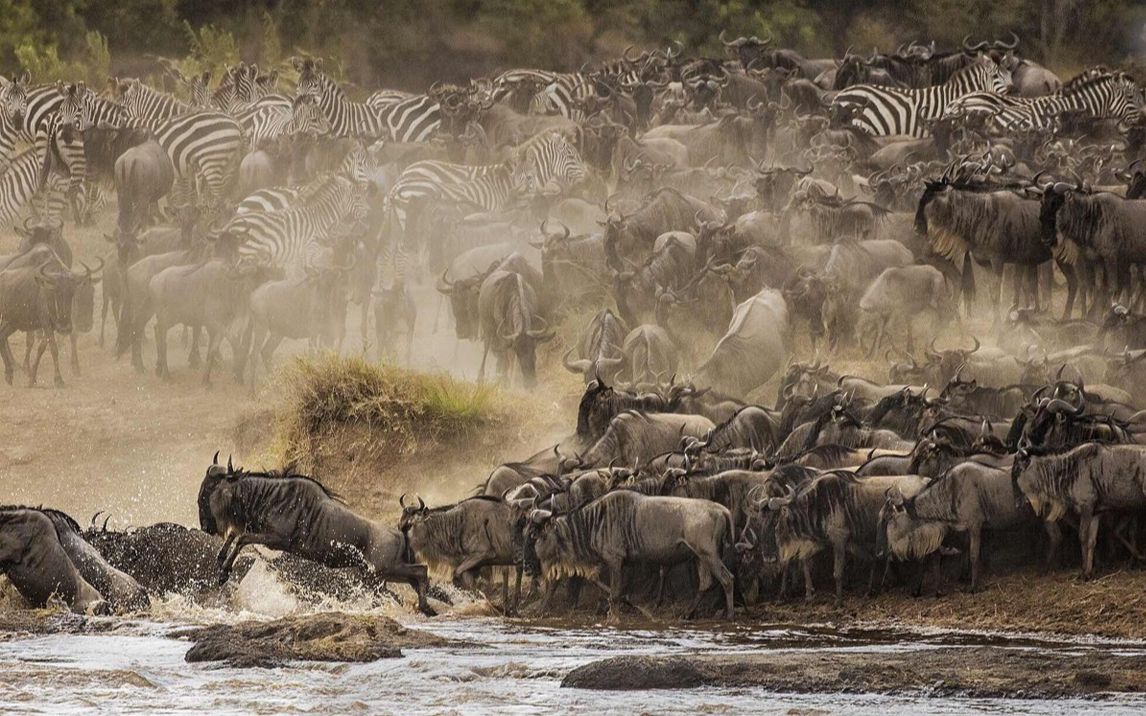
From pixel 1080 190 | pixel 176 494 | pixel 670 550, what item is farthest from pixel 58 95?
pixel 670 550

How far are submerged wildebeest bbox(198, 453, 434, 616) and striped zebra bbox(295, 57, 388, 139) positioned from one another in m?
18.8

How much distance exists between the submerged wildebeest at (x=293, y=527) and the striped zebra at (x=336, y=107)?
18757 millimetres

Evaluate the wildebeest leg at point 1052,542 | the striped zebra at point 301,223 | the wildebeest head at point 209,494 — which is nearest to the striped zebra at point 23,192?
the striped zebra at point 301,223

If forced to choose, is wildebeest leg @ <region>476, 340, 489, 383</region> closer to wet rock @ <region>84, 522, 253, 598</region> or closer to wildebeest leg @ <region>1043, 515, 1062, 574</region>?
wet rock @ <region>84, 522, 253, 598</region>

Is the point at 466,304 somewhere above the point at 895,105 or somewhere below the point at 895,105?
below

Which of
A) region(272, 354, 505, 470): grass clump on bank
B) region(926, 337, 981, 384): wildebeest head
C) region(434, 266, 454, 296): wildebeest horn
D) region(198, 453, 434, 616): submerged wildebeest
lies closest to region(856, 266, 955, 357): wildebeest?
region(926, 337, 981, 384): wildebeest head

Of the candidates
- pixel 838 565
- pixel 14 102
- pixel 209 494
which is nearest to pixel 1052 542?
pixel 838 565

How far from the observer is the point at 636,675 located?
11.8m

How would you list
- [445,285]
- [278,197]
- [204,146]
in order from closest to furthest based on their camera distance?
[445,285]
[278,197]
[204,146]

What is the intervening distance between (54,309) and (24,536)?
9.59 m

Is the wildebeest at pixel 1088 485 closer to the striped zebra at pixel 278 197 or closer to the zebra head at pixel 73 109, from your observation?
the striped zebra at pixel 278 197

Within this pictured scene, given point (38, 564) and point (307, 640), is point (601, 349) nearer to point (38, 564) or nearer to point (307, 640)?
point (38, 564)

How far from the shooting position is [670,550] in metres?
14.6

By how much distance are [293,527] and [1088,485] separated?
5389 millimetres
